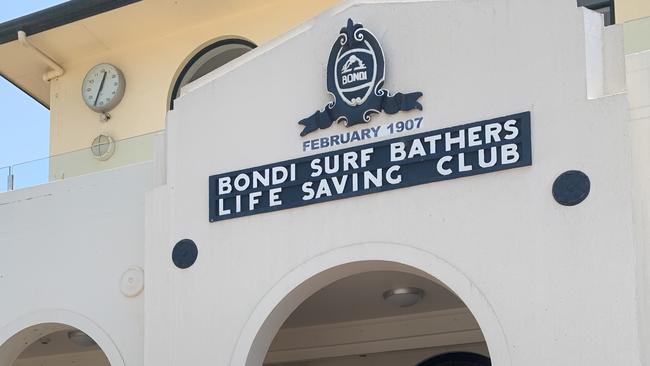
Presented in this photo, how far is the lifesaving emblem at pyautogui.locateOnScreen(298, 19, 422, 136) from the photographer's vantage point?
10.8 m

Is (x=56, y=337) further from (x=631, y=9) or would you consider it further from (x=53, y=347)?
(x=631, y=9)

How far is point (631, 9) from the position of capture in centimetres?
1255

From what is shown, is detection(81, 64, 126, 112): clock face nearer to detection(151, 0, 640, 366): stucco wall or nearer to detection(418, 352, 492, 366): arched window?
detection(151, 0, 640, 366): stucco wall

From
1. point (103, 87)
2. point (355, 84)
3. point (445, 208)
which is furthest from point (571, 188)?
point (103, 87)

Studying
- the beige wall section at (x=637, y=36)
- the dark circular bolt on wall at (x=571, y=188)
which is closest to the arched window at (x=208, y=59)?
the beige wall section at (x=637, y=36)

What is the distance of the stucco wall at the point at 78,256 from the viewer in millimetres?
12562

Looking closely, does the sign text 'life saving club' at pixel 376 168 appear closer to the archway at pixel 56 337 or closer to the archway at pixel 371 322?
the archway at pixel 371 322

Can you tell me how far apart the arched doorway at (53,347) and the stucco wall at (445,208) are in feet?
7.48

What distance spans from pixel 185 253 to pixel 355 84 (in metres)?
2.45

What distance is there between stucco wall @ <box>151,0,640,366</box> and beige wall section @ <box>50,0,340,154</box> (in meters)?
3.40

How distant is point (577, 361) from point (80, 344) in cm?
806

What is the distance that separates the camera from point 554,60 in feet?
32.6

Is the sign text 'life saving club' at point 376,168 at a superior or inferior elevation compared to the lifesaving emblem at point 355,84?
inferior

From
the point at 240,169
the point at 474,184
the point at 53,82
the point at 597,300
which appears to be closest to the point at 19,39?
the point at 53,82
